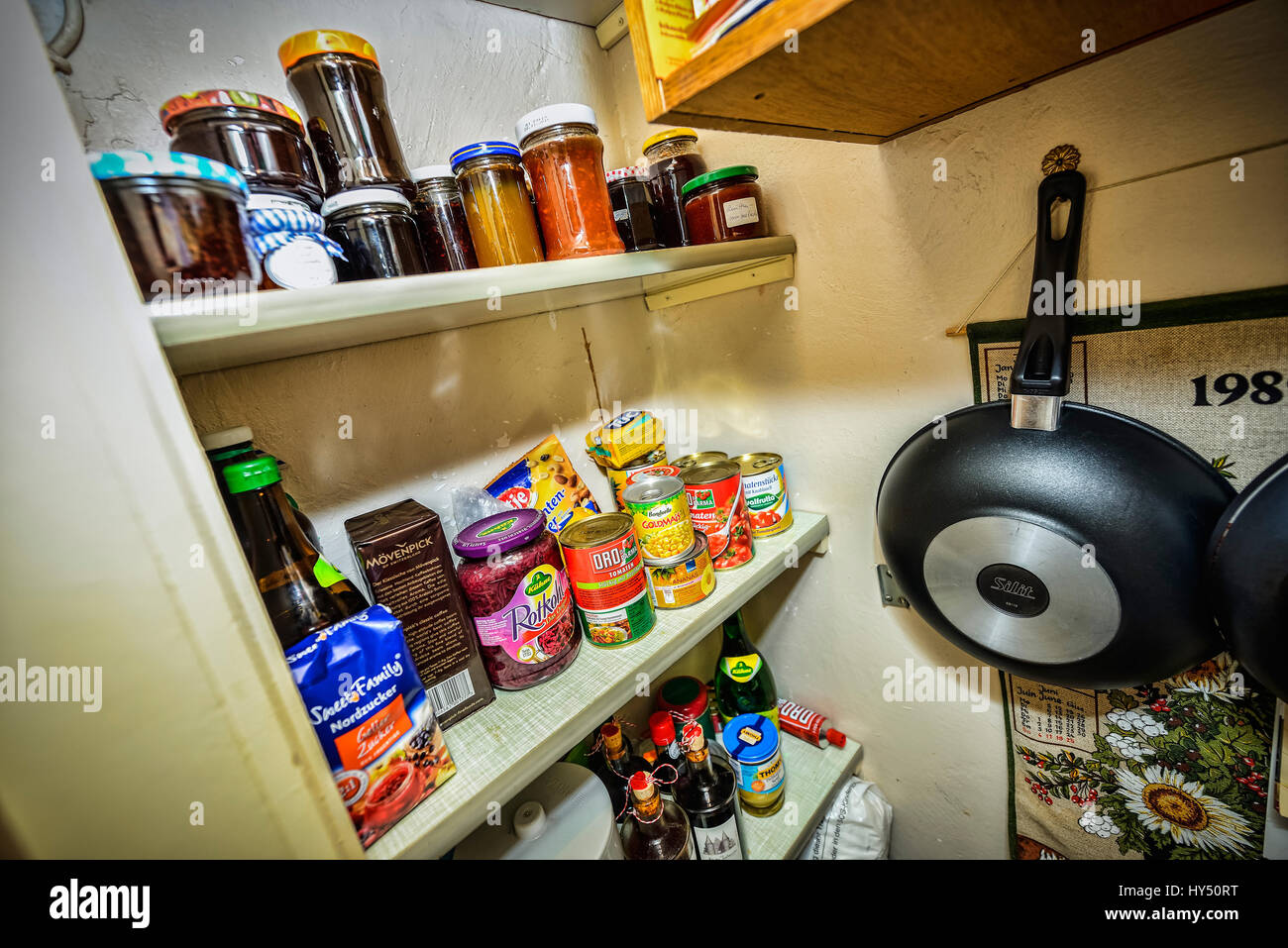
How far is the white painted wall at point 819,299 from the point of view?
1.70 feet

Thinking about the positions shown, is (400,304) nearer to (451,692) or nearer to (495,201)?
(495,201)

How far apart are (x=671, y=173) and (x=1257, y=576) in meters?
0.84

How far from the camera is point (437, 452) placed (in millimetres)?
787

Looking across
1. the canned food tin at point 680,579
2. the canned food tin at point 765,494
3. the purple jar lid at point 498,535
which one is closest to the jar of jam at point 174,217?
the purple jar lid at point 498,535

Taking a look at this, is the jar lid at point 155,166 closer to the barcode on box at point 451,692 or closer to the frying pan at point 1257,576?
the barcode on box at point 451,692

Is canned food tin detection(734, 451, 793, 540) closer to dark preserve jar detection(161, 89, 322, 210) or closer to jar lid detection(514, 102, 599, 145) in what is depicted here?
jar lid detection(514, 102, 599, 145)

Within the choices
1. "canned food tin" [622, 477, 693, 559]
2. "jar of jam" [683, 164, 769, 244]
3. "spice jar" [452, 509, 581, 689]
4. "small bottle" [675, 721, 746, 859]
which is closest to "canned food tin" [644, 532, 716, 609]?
"canned food tin" [622, 477, 693, 559]

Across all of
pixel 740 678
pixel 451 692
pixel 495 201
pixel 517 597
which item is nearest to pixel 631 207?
pixel 495 201

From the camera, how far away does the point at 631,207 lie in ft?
2.49

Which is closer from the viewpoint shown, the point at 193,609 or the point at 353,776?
the point at 193,609

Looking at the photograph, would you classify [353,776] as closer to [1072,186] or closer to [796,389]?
[796,389]

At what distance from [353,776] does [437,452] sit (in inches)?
18.0

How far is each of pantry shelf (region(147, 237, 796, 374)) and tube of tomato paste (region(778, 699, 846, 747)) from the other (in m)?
0.89
